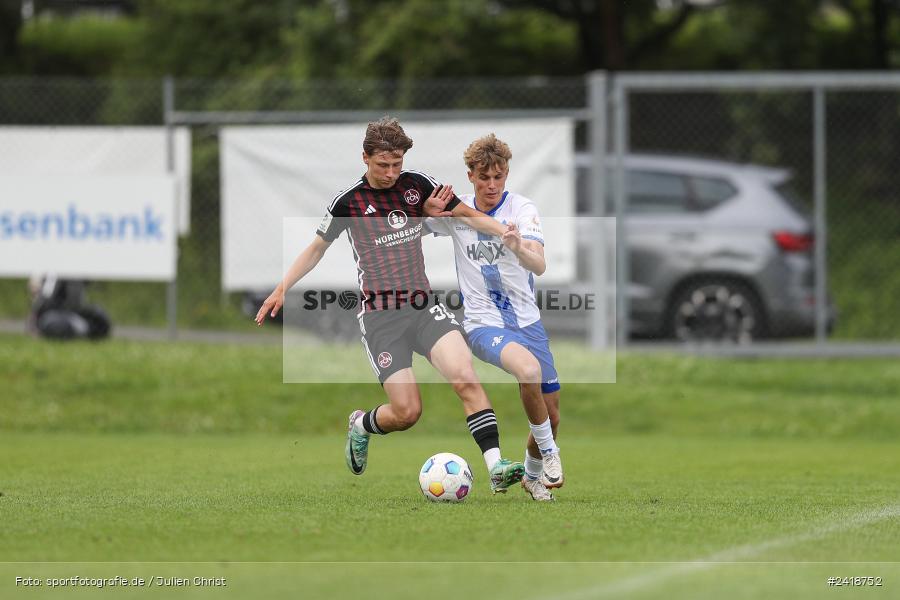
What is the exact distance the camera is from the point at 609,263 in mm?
13875

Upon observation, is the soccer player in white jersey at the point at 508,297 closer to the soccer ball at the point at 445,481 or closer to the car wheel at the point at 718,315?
the soccer ball at the point at 445,481

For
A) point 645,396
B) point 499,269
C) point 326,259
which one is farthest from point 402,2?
point 499,269

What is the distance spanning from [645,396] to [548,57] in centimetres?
1100

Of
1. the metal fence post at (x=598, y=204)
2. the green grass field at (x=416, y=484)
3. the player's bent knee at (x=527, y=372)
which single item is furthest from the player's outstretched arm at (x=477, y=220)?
the metal fence post at (x=598, y=204)

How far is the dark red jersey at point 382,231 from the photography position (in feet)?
25.6

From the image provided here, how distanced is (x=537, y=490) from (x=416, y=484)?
1.07 m

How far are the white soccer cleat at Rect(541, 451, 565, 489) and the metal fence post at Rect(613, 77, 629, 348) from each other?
20.7ft

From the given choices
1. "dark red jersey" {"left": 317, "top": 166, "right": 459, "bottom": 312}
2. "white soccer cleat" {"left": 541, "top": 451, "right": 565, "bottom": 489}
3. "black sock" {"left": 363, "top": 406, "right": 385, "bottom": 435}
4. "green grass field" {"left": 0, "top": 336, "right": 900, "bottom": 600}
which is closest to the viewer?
"green grass field" {"left": 0, "top": 336, "right": 900, "bottom": 600}

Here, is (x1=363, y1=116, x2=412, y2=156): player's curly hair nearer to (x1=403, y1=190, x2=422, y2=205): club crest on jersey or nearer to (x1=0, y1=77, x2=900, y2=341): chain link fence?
(x1=403, y1=190, x2=422, y2=205): club crest on jersey

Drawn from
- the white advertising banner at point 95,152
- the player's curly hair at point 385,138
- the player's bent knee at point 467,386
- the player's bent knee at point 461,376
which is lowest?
the player's bent knee at point 467,386

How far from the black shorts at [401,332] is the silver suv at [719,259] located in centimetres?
620

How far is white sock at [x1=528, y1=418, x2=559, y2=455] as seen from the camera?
24.8 ft

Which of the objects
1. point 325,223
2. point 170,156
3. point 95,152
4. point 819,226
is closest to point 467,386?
point 325,223

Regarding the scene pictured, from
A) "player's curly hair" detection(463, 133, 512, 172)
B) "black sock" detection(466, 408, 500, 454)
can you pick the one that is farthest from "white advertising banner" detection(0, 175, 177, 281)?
"black sock" detection(466, 408, 500, 454)
